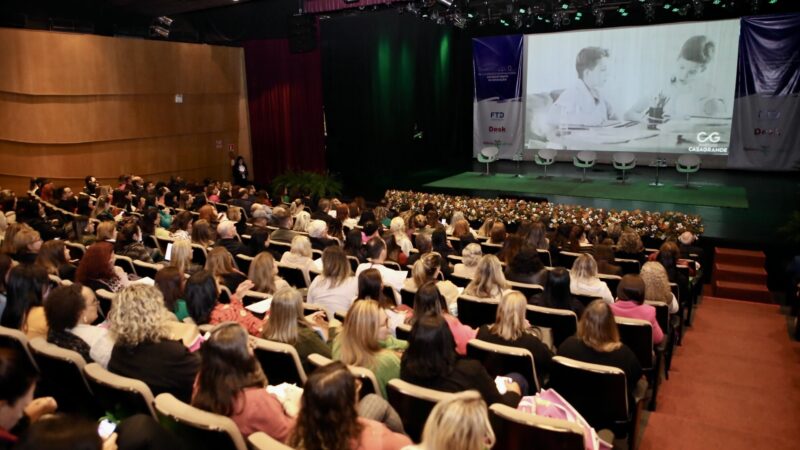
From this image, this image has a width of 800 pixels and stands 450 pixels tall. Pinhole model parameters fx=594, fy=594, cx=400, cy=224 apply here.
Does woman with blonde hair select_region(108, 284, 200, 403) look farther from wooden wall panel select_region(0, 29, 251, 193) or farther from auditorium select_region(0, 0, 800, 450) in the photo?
wooden wall panel select_region(0, 29, 251, 193)

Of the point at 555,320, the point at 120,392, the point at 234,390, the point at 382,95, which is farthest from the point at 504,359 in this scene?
the point at 382,95

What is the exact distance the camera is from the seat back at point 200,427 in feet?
6.91

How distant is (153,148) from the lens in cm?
1327

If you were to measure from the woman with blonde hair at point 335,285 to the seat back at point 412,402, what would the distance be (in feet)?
6.24

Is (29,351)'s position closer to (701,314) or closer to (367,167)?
(701,314)

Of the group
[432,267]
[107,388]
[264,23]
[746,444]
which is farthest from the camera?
[264,23]

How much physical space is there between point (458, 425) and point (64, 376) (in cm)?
203

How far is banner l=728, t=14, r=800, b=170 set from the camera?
12445 mm

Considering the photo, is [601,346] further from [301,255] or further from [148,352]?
[301,255]

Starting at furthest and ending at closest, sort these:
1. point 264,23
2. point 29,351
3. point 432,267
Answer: point 264,23 < point 432,267 < point 29,351

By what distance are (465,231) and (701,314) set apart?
9.07 feet

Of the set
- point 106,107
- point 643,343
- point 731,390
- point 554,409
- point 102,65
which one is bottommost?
point 731,390

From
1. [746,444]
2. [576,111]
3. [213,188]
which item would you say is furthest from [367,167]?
[746,444]

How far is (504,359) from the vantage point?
3068 mm
